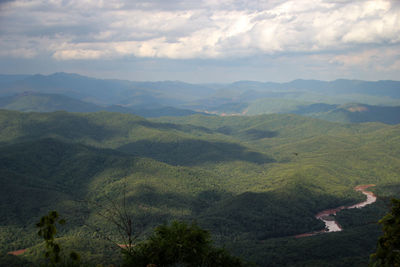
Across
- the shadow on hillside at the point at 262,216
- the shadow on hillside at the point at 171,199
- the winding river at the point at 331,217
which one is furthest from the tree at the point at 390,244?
the shadow on hillside at the point at 171,199

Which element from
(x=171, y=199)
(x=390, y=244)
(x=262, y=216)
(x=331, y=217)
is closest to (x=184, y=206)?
(x=171, y=199)

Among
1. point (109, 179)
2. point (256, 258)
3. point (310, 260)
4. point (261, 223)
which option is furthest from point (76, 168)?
point (310, 260)

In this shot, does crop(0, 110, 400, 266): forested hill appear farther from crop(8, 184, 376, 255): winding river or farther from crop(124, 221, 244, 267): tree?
crop(124, 221, 244, 267): tree

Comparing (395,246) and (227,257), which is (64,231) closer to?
(227,257)

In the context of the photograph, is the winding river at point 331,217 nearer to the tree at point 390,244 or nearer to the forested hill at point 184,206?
the forested hill at point 184,206

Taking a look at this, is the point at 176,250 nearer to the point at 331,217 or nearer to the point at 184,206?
the point at 184,206

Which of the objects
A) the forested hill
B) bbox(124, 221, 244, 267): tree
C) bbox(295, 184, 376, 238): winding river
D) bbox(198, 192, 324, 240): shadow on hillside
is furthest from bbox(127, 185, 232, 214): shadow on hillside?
bbox(124, 221, 244, 267): tree
